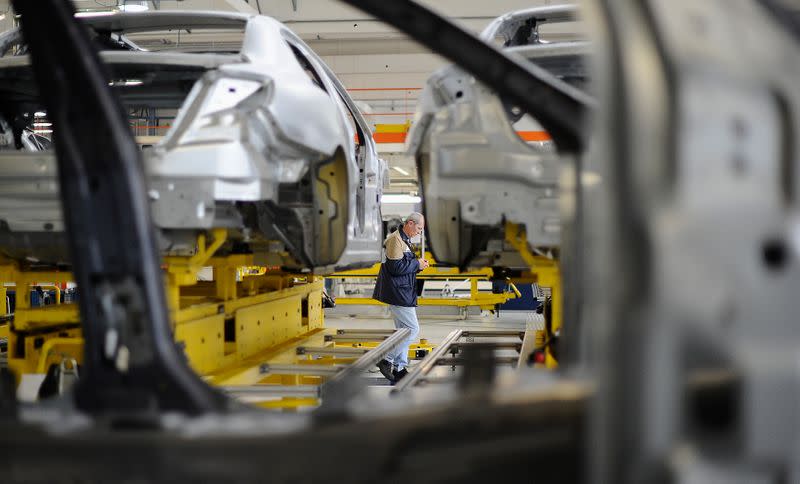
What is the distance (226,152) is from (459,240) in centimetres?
164

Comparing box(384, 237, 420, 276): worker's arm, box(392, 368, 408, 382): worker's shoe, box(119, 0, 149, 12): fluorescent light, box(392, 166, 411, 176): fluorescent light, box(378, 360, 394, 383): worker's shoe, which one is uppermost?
box(119, 0, 149, 12): fluorescent light

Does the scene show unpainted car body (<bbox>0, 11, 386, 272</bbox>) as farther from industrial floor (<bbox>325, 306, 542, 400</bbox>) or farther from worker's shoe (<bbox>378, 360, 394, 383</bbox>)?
industrial floor (<bbox>325, 306, 542, 400</bbox>)

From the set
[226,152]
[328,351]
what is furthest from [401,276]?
[226,152]

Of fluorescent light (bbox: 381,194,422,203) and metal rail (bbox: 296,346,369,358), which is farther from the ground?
fluorescent light (bbox: 381,194,422,203)

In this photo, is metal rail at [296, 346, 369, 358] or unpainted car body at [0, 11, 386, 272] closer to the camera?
unpainted car body at [0, 11, 386, 272]

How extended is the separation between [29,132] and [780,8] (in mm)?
6331

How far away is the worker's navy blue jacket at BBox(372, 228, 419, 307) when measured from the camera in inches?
347

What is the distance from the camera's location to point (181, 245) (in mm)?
4172

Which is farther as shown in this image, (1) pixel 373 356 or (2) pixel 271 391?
(1) pixel 373 356

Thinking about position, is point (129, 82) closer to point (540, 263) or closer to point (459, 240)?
point (459, 240)

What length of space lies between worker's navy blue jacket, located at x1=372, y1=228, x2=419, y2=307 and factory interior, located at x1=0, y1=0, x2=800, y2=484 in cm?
373

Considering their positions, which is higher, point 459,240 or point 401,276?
point 459,240

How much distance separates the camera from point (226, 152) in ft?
12.9

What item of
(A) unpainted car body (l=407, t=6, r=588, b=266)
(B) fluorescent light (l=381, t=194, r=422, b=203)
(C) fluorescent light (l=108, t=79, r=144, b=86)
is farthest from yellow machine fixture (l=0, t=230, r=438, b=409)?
(B) fluorescent light (l=381, t=194, r=422, b=203)
